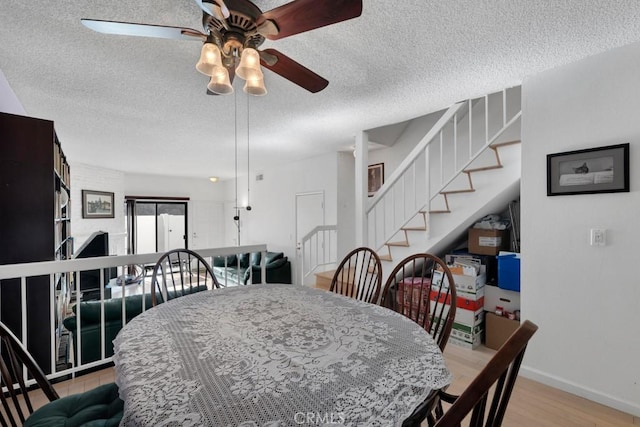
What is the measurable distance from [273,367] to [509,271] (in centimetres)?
Result: 263

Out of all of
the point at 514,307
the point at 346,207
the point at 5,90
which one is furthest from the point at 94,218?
the point at 514,307

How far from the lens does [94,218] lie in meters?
5.64

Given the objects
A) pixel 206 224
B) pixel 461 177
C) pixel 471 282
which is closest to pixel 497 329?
pixel 471 282

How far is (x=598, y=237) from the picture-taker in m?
1.96

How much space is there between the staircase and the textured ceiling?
1.69 feet

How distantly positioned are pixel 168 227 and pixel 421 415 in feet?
25.6

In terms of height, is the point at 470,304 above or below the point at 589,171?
below

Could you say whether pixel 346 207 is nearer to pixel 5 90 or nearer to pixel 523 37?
pixel 523 37

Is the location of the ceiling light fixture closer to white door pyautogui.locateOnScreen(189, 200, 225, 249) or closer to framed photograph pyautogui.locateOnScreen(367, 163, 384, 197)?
framed photograph pyautogui.locateOnScreen(367, 163, 384, 197)

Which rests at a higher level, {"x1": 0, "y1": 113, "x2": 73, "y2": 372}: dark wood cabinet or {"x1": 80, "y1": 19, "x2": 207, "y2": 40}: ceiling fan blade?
{"x1": 80, "y1": 19, "x2": 207, "y2": 40}: ceiling fan blade

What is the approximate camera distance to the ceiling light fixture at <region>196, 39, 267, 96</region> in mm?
1300

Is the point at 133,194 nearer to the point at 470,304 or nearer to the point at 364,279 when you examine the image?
the point at 364,279

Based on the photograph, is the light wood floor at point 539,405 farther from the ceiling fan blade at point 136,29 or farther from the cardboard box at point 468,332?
the ceiling fan blade at point 136,29

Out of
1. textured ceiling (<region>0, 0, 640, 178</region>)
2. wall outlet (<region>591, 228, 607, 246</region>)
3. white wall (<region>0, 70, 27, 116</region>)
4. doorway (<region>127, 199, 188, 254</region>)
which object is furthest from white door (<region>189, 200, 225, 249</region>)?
wall outlet (<region>591, 228, 607, 246</region>)
